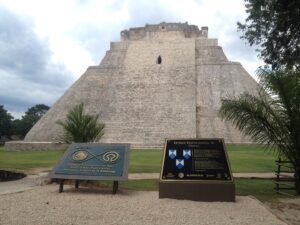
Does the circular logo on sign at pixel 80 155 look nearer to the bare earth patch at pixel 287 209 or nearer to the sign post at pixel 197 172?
the sign post at pixel 197 172

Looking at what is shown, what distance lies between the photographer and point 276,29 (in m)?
10.6

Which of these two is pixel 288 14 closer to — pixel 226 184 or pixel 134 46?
pixel 226 184

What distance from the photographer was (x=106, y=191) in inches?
338

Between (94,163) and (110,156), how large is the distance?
0.38m

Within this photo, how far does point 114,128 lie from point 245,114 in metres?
18.3

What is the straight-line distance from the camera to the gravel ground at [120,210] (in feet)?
18.8

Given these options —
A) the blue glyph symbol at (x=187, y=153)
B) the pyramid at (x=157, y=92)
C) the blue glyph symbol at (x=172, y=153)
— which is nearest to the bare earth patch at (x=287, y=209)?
the blue glyph symbol at (x=187, y=153)

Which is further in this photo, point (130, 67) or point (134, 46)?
point (134, 46)

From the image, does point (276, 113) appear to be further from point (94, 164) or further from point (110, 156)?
point (94, 164)

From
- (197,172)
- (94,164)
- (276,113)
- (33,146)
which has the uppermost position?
(33,146)

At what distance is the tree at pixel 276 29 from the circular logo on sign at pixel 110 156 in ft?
15.0

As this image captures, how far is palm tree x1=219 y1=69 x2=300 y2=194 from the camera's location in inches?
340

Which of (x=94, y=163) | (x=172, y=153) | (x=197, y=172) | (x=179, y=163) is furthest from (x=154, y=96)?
(x=197, y=172)

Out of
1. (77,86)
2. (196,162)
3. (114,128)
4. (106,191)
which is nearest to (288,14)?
(196,162)
